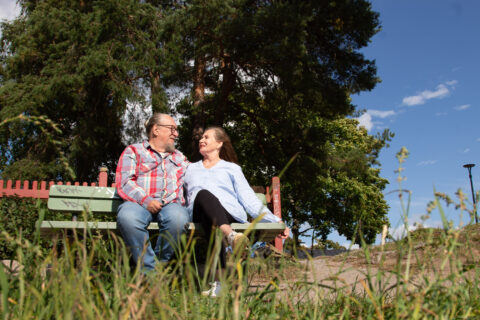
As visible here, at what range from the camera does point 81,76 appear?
1096 centimetres

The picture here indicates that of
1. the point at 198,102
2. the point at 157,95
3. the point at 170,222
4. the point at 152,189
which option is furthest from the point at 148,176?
the point at 157,95

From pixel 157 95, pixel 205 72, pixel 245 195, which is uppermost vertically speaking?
pixel 205 72

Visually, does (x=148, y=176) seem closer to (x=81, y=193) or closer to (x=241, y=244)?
(x=81, y=193)

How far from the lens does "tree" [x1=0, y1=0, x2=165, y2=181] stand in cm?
1108

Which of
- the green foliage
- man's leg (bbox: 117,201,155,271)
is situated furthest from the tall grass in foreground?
the green foliage

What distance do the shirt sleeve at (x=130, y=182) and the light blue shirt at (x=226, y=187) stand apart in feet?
1.47

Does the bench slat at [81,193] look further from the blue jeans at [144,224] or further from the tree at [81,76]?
the tree at [81,76]

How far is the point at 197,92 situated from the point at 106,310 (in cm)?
1061

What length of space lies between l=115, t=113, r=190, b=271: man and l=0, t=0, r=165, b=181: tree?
7.28m

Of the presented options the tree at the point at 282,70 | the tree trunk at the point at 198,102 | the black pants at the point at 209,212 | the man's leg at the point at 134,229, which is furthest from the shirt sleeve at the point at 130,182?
the tree trunk at the point at 198,102

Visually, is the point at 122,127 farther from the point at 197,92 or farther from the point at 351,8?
the point at 351,8

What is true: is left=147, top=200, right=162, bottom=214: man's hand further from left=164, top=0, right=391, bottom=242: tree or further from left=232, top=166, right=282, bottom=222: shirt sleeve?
left=164, top=0, right=391, bottom=242: tree

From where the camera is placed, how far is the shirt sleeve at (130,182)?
10.9 feet

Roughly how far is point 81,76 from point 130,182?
8.44 m
